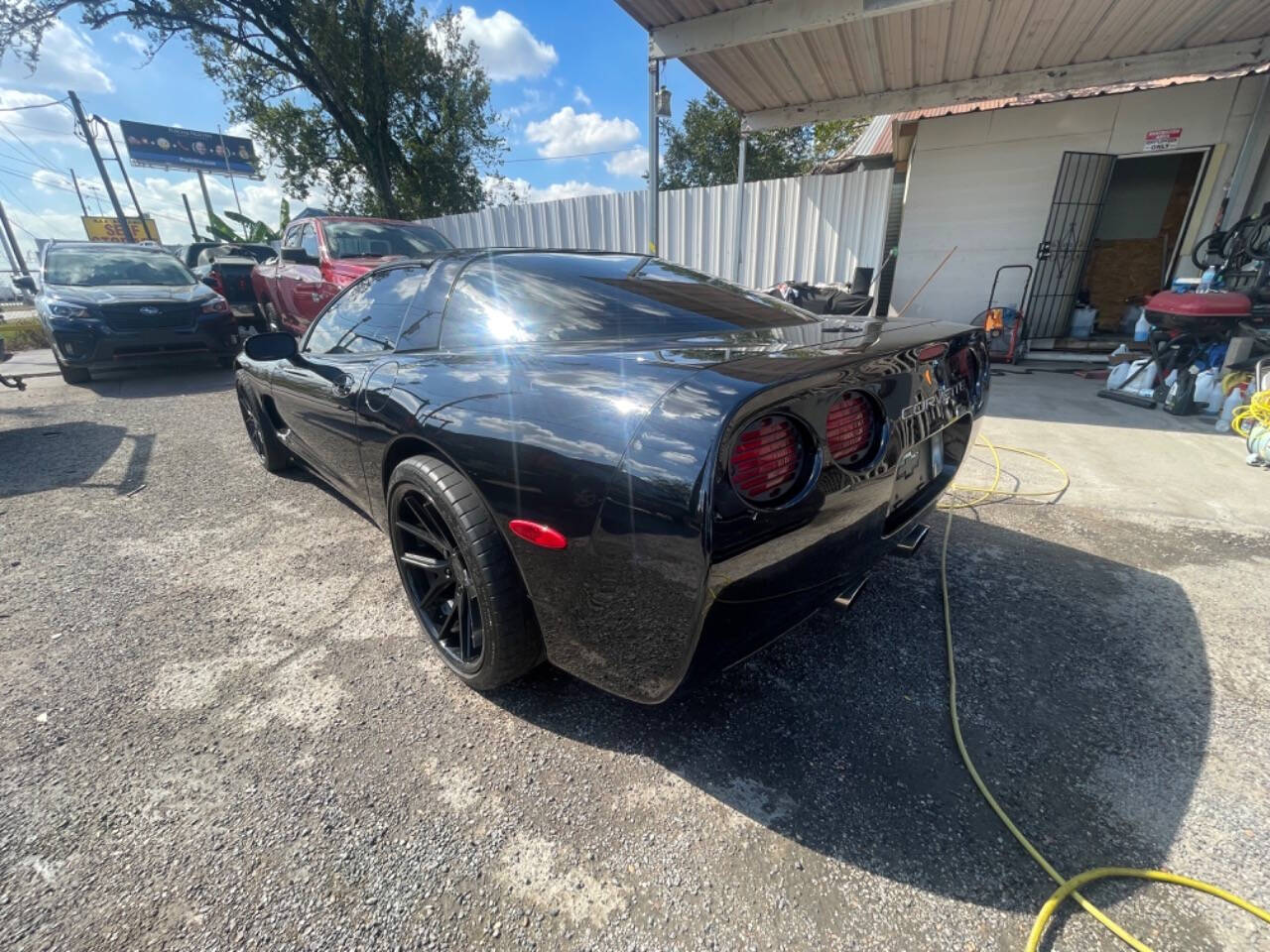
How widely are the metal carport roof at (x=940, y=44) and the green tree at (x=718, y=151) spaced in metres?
18.3

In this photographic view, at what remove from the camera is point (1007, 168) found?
7629 millimetres

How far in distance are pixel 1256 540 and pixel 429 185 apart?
67.4 feet

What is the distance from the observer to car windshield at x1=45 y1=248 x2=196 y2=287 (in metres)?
6.60

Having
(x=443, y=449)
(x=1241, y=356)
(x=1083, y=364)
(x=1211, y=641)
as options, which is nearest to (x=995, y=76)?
(x=1083, y=364)

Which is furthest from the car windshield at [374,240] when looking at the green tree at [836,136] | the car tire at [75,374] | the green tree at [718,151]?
the green tree at [718,151]

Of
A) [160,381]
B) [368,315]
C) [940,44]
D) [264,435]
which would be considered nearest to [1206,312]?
[940,44]

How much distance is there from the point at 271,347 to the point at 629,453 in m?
2.41

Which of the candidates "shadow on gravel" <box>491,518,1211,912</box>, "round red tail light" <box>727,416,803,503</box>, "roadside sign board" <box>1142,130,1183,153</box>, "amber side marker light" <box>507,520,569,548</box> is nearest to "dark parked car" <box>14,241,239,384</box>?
"shadow on gravel" <box>491,518,1211,912</box>

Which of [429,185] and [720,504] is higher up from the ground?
[429,185]

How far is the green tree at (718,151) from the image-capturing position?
24.3 meters

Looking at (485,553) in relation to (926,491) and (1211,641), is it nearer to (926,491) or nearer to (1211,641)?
(926,491)

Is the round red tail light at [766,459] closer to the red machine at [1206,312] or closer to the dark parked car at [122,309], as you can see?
the red machine at [1206,312]

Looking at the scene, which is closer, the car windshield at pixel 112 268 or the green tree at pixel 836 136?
the car windshield at pixel 112 268

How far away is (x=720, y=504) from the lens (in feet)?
3.67
